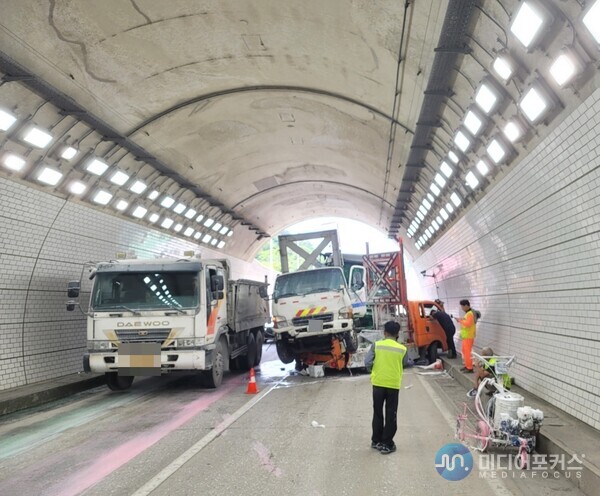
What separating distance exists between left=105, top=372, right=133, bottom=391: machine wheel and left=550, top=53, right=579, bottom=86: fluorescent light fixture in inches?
374

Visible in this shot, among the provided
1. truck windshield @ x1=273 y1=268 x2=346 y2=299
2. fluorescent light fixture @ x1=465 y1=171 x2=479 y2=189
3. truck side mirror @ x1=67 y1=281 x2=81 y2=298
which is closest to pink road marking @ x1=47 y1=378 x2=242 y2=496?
truck side mirror @ x1=67 y1=281 x2=81 y2=298

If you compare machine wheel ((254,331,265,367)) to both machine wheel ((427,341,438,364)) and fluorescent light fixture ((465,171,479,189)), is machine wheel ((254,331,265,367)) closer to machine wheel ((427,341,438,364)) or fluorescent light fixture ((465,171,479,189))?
machine wheel ((427,341,438,364))

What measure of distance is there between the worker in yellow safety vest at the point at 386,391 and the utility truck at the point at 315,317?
5.74 metres

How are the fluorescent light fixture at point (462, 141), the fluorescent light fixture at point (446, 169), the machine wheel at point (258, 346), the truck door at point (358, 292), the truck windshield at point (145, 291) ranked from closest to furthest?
1. the fluorescent light fixture at point (462, 141)
2. the truck windshield at point (145, 291)
3. the fluorescent light fixture at point (446, 169)
4. the truck door at point (358, 292)
5. the machine wheel at point (258, 346)

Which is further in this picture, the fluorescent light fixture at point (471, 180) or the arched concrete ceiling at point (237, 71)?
the fluorescent light fixture at point (471, 180)

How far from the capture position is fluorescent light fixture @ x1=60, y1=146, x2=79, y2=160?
30.9 feet

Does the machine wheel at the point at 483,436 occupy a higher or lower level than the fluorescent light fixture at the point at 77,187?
lower

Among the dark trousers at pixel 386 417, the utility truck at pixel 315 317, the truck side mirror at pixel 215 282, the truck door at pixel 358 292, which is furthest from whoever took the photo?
the truck door at pixel 358 292

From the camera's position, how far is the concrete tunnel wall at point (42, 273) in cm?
909

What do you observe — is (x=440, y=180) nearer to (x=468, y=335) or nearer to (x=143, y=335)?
(x=468, y=335)

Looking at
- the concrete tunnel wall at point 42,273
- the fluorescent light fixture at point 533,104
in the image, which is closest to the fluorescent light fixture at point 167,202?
the concrete tunnel wall at point 42,273

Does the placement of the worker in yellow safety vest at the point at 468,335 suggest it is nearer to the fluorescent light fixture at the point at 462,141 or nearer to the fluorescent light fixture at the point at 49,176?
the fluorescent light fixture at the point at 462,141

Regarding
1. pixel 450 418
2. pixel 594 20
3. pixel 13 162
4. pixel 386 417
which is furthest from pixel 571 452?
pixel 13 162

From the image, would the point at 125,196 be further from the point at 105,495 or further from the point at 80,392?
the point at 105,495
